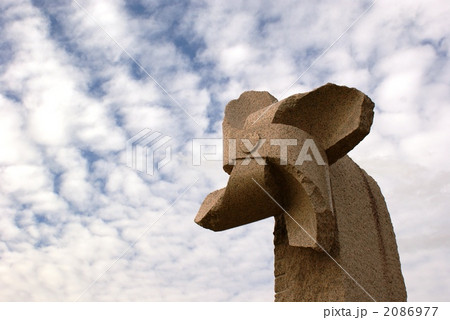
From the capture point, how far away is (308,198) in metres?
3.64

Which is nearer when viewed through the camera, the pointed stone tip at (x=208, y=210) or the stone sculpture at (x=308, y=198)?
the stone sculpture at (x=308, y=198)

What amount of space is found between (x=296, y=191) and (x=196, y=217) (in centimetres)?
95

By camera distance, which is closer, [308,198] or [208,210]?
[308,198]

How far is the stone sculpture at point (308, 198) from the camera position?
371 cm

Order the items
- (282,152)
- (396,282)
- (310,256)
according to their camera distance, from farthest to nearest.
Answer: (396,282), (310,256), (282,152)

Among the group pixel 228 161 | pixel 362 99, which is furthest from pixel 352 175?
pixel 228 161

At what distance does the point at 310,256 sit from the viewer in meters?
3.95

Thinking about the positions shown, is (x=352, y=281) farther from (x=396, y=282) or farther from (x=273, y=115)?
(x=273, y=115)

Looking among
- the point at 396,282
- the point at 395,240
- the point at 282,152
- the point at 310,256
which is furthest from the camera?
the point at 395,240

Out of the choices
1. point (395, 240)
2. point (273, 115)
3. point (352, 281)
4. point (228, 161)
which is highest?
→ point (273, 115)

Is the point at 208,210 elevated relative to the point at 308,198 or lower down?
elevated

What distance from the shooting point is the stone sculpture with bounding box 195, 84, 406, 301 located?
371 cm

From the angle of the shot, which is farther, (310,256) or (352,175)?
(352,175)

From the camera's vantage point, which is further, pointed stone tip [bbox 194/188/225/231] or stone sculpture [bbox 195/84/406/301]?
pointed stone tip [bbox 194/188/225/231]
